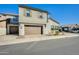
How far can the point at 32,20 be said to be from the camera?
2120cm

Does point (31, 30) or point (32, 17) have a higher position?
point (32, 17)

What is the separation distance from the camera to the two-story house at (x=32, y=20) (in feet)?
65.3

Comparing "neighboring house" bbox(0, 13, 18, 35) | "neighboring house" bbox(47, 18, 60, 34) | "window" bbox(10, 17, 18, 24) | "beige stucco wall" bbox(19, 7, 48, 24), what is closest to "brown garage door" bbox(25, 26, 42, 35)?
"beige stucco wall" bbox(19, 7, 48, 24)

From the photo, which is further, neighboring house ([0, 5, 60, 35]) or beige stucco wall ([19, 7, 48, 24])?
neighboring house ([0, 5, 60, 35])

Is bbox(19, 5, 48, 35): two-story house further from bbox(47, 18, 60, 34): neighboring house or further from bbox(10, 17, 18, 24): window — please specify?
bbox(10, 17, 18, 24): window

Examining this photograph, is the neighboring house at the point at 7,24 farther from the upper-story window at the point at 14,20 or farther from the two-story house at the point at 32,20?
the two-story house at the point at 32,20

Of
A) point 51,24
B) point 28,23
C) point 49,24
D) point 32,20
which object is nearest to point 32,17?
point 32,20

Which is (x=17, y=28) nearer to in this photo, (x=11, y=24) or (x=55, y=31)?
(x=11, y=24)

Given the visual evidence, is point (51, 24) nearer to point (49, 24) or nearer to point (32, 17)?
point (49, 24)

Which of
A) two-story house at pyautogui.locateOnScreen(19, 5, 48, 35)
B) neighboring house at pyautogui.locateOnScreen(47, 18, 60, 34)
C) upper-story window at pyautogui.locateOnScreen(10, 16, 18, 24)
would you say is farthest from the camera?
upper-story window at pyautogui.locateOnScreen(10, 16, 18, 24)

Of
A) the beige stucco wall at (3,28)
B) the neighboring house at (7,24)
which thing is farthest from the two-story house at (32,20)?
the beige stucco wall at (3,28)

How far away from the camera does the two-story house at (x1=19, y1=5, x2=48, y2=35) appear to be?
65.3ft

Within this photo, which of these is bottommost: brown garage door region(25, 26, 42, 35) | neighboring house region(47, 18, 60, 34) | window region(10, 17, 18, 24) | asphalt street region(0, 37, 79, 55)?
asphalt street region(0, 37, 79, 55)
